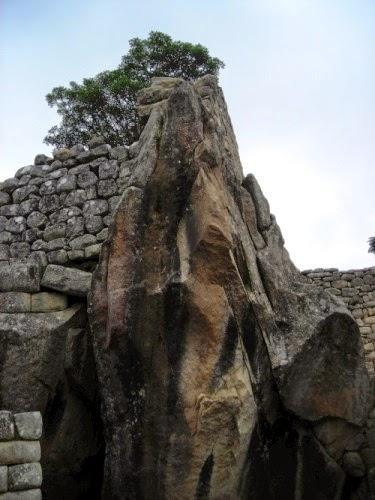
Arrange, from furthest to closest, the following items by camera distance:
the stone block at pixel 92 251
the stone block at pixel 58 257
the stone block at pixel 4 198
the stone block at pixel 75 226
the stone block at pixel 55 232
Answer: the stone block at pixel 4 198
the stone block at pixel 55 232
the stone block at pixel 75 226
the stone block at pixel 58 257
the stone block at pixel 92 251

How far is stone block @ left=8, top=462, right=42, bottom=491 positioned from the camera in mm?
5531

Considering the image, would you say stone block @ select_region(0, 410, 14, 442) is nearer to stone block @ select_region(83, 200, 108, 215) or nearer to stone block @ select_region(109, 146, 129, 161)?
stone block @ select_region(83, 200, 108, 215)

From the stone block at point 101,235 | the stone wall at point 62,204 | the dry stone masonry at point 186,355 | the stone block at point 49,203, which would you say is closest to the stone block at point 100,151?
the stone wall at point 62,204

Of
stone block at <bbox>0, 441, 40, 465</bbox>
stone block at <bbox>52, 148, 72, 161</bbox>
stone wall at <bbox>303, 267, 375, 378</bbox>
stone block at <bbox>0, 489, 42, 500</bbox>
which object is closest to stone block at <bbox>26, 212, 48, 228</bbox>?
stone block at <bbox>52, 148, 72, 161</bbox>

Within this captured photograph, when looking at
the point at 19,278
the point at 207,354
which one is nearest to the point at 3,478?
the point at 207,354

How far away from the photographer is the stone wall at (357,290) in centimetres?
1625

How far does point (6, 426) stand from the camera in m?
5.71

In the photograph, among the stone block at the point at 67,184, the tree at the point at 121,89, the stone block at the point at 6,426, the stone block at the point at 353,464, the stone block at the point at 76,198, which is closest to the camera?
A: the stone block at the point at 6,426

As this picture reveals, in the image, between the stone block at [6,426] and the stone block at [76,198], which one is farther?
the stone block at [76,198]

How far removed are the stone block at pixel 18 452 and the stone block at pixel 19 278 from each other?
116 inches

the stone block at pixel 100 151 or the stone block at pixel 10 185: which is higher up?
the stone block at pixel 100 151

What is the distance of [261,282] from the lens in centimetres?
716

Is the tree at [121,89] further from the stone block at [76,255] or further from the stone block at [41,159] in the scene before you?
the stone block at [76,255]

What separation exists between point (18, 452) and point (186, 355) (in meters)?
1.94
